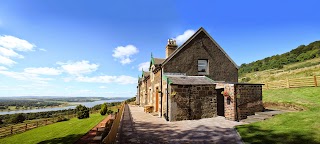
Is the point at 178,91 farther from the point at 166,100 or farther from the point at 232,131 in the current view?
the point at 232,131

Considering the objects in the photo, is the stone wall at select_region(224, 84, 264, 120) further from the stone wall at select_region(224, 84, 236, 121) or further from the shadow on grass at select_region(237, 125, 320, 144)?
the shadow on grass at select_region(237, 125, 320, 144)

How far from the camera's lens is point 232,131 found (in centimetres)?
1016

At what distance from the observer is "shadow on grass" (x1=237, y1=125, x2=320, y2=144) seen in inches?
302

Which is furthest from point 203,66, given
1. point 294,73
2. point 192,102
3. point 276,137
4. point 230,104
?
point 294,73

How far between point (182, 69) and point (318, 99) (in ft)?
38.3

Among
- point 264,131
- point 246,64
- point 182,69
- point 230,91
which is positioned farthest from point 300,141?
point 246,64

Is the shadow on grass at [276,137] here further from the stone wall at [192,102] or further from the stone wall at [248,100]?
→ the stone wall at [192,102]

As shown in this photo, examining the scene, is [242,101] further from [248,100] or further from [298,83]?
[298,83]

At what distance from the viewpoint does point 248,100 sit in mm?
14328

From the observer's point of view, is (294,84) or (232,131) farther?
(294,84)

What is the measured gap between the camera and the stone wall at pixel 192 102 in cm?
1359

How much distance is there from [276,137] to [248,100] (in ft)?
20.4

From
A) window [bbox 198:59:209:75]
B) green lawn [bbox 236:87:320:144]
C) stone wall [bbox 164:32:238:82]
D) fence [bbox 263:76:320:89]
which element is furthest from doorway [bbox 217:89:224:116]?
fence [bbox 263:76:320:89]

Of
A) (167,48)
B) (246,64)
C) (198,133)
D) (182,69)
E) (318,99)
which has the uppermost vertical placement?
(246,64)
